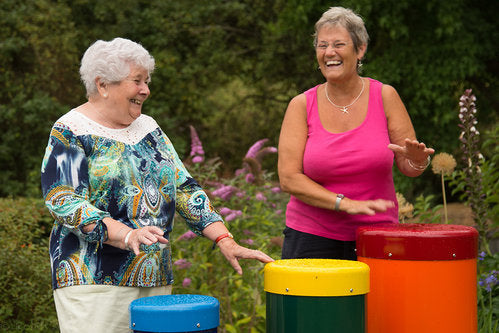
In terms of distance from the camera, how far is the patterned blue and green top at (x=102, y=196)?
2.45m

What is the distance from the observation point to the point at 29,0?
39.8 feet

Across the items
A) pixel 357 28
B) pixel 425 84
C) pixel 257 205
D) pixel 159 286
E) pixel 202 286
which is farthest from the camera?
pixel 425 84

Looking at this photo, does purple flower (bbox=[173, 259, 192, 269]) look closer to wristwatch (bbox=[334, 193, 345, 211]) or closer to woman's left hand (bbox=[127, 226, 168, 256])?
wristwatch (bbox=[334, 193, 345, 211])

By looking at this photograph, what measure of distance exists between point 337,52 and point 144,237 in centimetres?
114

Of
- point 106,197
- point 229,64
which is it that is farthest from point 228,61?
point 106,197

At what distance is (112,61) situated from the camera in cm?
256

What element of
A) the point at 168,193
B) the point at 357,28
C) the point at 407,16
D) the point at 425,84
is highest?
the point at 407,16

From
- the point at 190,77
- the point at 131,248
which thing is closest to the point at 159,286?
the point at 131,248

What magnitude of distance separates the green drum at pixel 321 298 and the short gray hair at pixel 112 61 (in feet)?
2.87

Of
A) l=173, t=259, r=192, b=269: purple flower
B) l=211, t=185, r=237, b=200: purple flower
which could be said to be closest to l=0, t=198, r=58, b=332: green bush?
l=173, t=259, r=192, b=269: purple flower

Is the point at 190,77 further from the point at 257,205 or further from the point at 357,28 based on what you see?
the point at 357,28

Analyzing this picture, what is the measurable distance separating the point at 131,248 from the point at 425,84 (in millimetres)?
8412

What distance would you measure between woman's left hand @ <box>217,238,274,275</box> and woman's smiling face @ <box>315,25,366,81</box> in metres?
0.79

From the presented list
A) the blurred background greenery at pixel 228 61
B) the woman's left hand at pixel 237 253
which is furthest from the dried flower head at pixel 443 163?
the blurred background greenery at pixel 228 61
